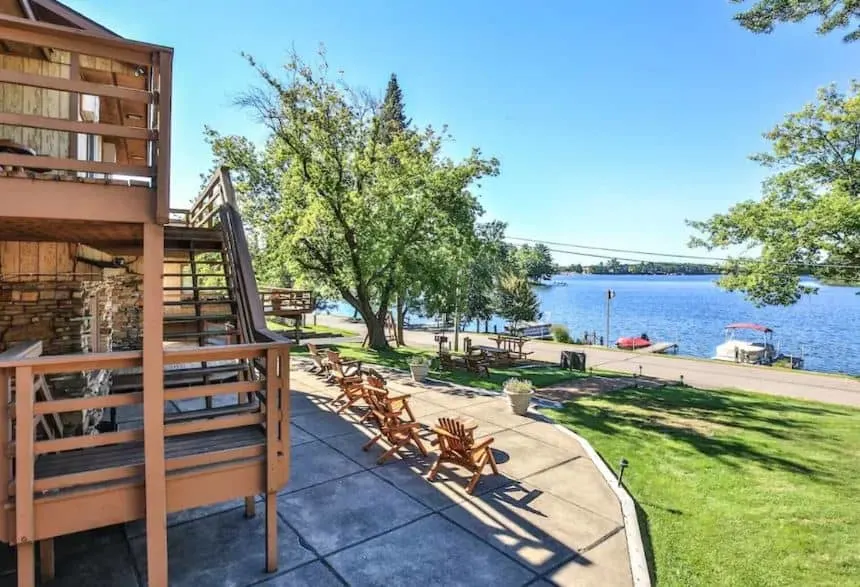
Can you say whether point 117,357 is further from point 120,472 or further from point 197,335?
point 197,335

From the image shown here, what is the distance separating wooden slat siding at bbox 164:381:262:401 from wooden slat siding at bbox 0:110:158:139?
1.94 metres

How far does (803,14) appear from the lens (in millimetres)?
7391

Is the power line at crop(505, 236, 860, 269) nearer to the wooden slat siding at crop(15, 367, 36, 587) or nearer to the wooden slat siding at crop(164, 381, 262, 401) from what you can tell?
the wooden slat siding at crop(164, 381, 262, 401)

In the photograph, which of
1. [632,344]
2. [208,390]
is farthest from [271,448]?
A: [632,344]

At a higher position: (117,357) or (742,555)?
(117,357)

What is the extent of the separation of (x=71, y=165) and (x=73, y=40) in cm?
85

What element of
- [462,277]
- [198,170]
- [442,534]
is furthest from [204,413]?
[198,170]

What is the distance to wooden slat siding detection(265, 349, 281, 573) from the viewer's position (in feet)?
13.1

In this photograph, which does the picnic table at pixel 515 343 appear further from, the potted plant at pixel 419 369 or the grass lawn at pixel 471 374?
the potted plant at pixel 419 369

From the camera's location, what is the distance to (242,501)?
18.4 ft

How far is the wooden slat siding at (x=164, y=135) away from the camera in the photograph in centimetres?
326

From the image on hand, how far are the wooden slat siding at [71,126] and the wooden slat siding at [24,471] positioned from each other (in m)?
1.64

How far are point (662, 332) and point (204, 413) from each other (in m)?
64.0

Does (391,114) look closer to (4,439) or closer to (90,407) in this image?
(90,407)
